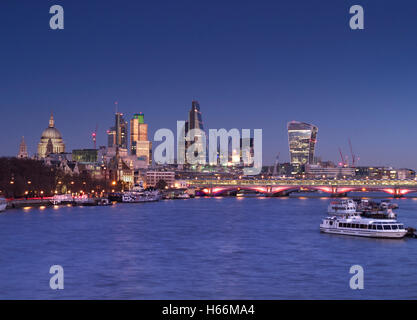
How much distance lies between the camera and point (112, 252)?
35.3 meters

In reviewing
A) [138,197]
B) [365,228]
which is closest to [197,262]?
[365,228]

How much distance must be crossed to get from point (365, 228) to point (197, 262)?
53.0 ft

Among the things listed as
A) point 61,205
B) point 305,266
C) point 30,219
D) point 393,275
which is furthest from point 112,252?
point 61,205

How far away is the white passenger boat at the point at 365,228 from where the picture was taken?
42156 mm

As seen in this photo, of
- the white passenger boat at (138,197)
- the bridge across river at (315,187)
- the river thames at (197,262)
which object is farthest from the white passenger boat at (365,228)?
Answer: the bridge across river at (315,187)

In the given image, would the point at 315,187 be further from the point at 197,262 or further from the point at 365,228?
the point at 197,262

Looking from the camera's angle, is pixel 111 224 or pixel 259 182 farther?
pixel 259 182

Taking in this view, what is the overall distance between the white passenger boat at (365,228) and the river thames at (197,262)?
0.79 metres

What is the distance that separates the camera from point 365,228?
43.5 m

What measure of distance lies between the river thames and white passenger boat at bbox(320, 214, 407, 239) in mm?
787

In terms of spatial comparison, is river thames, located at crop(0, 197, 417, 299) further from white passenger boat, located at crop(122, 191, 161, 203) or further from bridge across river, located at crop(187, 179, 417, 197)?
bridge across river, located at crop(187, 179, 417, 197)

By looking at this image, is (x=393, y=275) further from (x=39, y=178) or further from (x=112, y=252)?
(x=39, y=178)

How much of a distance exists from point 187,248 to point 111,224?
1807cm
